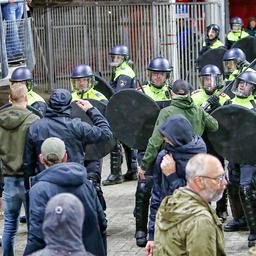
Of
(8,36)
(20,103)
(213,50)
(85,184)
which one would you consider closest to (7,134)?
(20,103)

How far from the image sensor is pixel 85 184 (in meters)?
6.89

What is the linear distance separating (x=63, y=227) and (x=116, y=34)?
49.5ft

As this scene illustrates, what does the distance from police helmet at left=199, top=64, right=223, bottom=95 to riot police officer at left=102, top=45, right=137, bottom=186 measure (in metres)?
1.48

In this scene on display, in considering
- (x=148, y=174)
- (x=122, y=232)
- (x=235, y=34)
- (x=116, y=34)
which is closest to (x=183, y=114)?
(x=148, y=174)

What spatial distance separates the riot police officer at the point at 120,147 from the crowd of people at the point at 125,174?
2 cm

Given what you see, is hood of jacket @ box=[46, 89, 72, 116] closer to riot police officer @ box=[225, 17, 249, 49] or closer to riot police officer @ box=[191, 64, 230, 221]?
riot police officer @ box=[191, 64, 230, 221]

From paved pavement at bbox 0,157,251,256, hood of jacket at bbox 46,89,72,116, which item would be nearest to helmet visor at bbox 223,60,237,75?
paved pavement at bbox 0,157,251,256

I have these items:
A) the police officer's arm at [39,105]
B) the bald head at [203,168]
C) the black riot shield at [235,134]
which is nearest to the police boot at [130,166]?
the police officer's arm at [39,105]

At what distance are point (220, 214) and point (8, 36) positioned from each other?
545 centimetres

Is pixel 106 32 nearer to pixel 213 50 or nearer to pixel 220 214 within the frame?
pixel 213 50

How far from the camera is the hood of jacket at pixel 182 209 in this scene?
18.4ft

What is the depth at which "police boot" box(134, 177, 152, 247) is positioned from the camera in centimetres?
993

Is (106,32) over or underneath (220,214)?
over

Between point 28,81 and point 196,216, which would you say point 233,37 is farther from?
point 196,216
